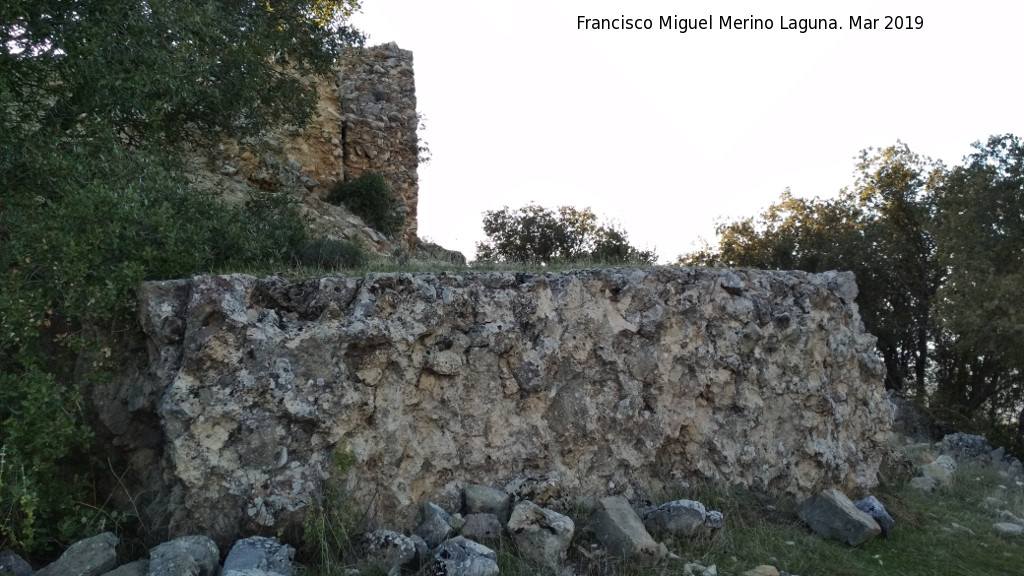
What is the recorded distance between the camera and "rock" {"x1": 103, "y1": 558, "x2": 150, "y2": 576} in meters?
5.19

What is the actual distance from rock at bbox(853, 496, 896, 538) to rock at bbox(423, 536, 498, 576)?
14.4ft

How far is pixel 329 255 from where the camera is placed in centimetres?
909

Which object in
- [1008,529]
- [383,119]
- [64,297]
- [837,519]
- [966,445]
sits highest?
[383,119]

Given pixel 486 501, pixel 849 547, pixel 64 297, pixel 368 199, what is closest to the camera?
pixel 64 297

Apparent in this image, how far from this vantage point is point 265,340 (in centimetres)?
601

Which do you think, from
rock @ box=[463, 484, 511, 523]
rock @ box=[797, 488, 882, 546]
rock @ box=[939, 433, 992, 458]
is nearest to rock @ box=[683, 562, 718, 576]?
rock @ box=[463, 484, 511, 523]

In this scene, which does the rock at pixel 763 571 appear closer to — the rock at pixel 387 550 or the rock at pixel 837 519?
the rock at pixel 837 519

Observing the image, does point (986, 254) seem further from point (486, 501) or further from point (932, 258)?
point (486, 501)

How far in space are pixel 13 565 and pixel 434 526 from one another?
3.06 meters

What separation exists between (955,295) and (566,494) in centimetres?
1403

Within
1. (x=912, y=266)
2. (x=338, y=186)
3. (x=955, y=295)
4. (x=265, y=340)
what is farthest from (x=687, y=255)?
(x=265, y=340)

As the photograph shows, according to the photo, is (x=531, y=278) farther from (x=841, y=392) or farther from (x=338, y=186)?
(x=338, y=186)

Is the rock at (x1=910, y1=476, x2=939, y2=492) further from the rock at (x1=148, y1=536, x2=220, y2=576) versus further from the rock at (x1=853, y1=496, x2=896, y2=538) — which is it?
the rock at (x1=148, y1=536, x2=220, y2=576)

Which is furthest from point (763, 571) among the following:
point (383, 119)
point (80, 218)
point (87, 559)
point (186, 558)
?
point (383, 119)
